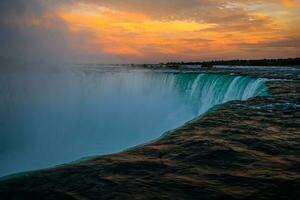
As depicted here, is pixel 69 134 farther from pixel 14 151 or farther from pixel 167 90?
pixel 167 90

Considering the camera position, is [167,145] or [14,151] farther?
[14,151]

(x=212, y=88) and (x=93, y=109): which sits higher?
(x=212, y=88)

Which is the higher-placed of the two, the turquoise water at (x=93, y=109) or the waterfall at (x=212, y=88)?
the waterfall at (x=212, y=88)

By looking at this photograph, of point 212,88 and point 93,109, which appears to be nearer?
point 212,88

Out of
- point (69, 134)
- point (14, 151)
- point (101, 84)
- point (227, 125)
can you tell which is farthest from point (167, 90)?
point (227, 125)

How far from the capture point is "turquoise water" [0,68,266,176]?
21250 mm

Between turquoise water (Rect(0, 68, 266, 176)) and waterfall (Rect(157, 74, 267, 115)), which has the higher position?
waterfall (Rect(157, 74, 267, 115))

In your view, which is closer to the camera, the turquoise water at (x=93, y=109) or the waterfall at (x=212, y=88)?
the waterfall at (x=212, y=88)

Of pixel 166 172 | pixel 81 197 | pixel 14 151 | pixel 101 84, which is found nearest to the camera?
pixel 81 197

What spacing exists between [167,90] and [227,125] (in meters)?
28.7

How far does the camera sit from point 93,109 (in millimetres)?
34375

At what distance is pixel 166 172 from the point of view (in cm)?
555

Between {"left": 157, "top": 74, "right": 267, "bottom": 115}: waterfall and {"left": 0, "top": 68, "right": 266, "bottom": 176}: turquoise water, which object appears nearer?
{"left": 157, "top": 74, "right": 267, "bottom": 115}: waterfall

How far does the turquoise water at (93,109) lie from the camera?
21.2 metres
